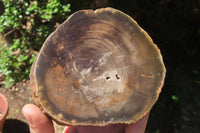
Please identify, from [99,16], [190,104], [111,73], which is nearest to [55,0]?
[99,16]

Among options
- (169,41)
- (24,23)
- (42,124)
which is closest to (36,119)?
(42,124)

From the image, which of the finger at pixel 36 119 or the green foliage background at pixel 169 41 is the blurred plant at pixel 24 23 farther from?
the finger at pixel 36 119

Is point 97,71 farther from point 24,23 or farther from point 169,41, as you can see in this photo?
point 169,41

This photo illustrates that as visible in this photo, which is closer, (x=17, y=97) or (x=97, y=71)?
(x=97, y=71)

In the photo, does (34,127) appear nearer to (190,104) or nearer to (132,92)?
(132,92)

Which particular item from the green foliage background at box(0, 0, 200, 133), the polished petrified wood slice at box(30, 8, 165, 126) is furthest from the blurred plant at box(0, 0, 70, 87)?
the polished petrified wood slice at box(30, 8, 165, 126)

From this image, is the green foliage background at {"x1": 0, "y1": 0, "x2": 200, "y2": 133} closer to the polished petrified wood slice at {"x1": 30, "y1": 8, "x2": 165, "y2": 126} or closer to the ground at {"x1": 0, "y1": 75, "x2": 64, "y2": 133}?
the ground at {"x1": 0, "y1": 75, "x2": 64, "y2": 133}
